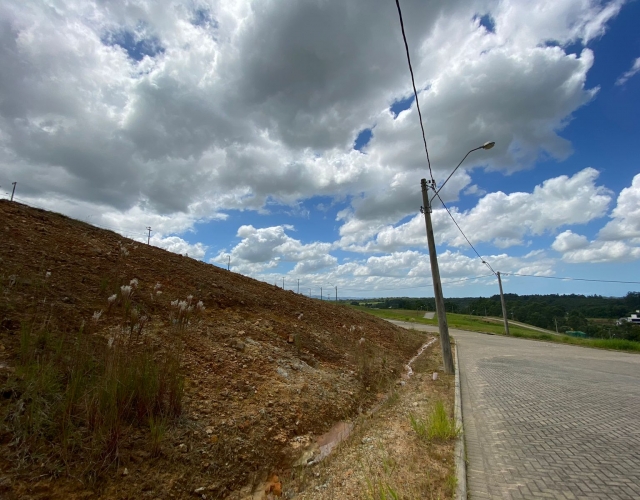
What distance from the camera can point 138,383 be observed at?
12.6ft

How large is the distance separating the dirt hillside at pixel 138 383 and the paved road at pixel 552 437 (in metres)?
2.40

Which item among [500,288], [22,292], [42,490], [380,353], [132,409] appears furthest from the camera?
[500,288]

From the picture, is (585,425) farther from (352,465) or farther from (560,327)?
(560,327)

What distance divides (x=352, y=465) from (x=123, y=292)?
4672mm

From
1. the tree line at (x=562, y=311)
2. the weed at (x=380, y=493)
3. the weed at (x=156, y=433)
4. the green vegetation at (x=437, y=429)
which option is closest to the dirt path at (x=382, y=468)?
the weed at (x=380, y=493)

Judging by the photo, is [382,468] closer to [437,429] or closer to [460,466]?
[460,466]

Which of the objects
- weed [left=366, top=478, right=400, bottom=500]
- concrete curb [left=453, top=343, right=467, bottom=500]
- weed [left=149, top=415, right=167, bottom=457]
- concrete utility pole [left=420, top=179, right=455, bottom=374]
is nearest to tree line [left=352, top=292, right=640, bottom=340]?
concrete utility pole [left=420, top=179, right=455, bottom=374]

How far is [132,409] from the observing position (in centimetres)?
377

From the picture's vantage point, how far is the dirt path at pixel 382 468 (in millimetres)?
3553

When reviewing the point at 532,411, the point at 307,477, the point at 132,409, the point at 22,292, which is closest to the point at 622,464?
the point at 532,411

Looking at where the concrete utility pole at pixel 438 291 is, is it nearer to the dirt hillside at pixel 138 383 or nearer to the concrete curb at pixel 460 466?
the dirt hillside at pixel 138 383

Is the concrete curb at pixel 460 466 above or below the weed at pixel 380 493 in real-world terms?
below

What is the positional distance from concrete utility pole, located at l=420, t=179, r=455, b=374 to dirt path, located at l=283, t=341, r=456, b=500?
502cm

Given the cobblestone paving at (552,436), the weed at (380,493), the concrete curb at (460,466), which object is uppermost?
the weed at (380,493)
